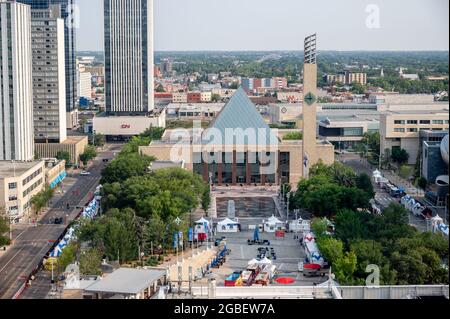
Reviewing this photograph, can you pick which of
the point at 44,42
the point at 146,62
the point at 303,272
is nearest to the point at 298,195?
the point at 303,272

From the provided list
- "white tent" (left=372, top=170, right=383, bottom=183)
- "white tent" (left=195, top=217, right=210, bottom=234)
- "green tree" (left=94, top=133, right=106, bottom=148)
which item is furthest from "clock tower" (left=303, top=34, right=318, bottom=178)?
"green tree" (left=94, top=133, right=106, bottom=148)

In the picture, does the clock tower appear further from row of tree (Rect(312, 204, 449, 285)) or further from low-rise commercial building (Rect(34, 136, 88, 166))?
low-rise commercial building (Rect(34, 136, 88, 166))

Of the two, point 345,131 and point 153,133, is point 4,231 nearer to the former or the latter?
point 153,133

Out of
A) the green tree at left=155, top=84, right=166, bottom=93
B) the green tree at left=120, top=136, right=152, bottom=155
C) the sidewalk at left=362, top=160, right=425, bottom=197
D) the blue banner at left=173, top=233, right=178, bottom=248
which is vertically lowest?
the sidewalk at left=362, top=160, right=425, bottom=197

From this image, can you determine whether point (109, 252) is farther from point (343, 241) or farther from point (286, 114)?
point (286, 114)

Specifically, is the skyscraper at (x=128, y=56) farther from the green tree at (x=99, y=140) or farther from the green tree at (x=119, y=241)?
the green tree at (x=119, y=241)

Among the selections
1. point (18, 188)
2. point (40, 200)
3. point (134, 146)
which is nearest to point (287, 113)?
point (134, 146)
